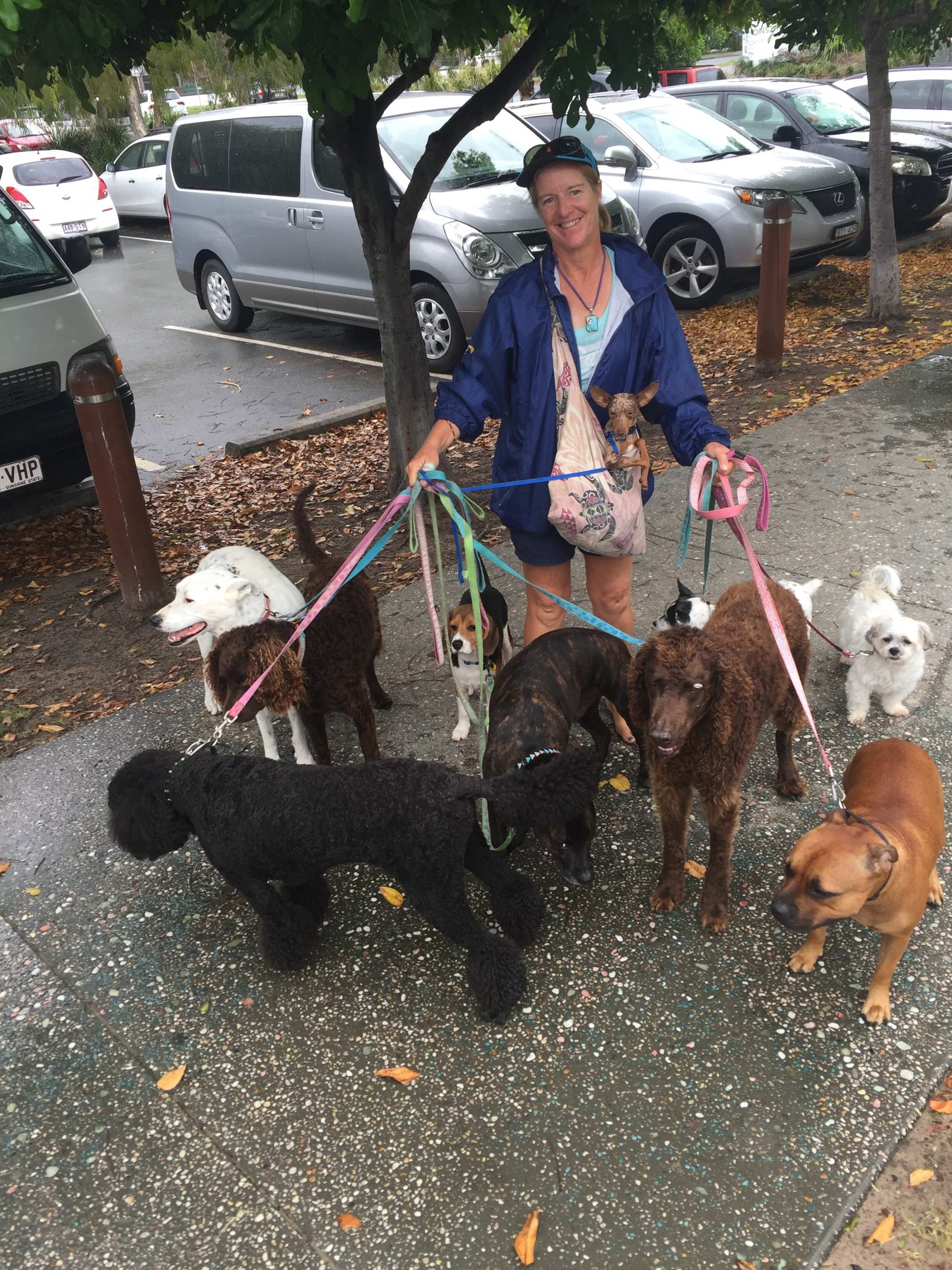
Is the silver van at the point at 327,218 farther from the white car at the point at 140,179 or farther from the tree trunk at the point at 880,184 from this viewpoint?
the white car at the point at 140,179

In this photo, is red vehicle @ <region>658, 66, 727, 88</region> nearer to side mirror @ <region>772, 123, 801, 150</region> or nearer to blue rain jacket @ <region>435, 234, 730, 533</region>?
side mirror @ <region>772, 123, 801, 150</region>

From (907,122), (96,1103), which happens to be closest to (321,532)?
(96,1103)

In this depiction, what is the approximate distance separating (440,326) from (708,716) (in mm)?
6963

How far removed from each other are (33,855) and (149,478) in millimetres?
4717

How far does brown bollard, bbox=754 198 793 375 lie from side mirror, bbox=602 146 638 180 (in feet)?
9.66

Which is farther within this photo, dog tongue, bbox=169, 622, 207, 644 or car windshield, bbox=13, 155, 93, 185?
car windshield, bbox=13, 155, 93, 185

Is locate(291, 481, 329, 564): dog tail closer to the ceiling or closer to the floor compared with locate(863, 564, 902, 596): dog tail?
closer to the ceiling

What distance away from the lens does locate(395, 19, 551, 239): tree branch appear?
A: 4.99 meters

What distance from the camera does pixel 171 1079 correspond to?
2.71 meters

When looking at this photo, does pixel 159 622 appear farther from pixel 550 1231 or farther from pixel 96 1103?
pixel 550 1231

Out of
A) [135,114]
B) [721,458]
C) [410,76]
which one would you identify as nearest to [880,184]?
[410,76]

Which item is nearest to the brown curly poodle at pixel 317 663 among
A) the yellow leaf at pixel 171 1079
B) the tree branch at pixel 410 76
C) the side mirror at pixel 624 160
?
the yellow leaf at pixel 171 1079

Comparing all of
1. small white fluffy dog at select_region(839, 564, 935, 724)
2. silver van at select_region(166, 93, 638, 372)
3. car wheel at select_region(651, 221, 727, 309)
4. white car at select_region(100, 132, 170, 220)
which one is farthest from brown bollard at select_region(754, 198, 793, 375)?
white car at select_region(100, 132, 170, 220)

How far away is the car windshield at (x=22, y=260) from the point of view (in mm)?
6164
